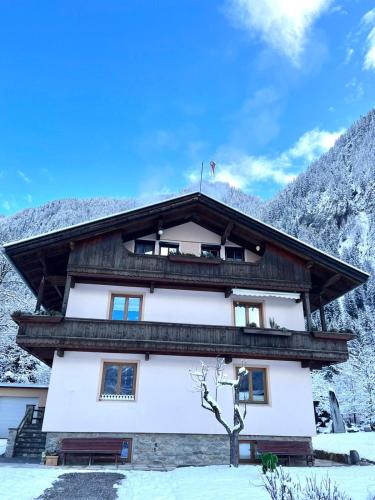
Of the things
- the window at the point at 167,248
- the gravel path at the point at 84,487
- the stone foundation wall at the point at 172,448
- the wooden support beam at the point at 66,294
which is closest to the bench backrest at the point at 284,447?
the stone foundation wall at the point at 172,448

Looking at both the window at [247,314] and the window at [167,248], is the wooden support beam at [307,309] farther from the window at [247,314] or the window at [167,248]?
the window at [167,248]

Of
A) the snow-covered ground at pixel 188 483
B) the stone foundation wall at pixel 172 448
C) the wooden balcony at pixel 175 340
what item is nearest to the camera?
the snow-covered ground at pixel 188 483

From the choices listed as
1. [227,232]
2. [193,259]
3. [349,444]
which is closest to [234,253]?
[227,232]

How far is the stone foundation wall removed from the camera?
1453cm

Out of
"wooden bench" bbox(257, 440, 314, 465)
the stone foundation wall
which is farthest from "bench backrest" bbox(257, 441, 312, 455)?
the stone foundation wall

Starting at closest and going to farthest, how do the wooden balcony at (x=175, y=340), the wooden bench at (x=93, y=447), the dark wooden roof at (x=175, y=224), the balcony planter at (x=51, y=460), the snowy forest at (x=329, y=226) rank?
the balcony planter at (x=51, y=460)
the wooden bench at (x=93, y=447)
the wooden balcony at (x=175, y=340)
the dark wooden roof at (x=175, y=224)
the snowy forest at (x=329, y=226)

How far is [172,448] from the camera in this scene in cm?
1484

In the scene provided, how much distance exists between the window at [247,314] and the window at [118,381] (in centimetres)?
479

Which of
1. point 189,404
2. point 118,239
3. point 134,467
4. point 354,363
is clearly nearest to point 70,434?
point 134,467

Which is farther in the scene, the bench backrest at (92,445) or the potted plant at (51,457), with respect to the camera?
the bench backrest at (92,445)

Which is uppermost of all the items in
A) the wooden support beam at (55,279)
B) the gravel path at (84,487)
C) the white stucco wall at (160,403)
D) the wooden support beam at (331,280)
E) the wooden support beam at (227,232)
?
the wooden support beam at (227,232)

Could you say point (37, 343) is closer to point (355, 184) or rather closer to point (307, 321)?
point (307, 321)

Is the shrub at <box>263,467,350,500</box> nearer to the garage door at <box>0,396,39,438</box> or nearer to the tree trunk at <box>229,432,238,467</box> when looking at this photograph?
the tree trunk at <box>229,432,238,467</box>

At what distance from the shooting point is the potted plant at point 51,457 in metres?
13.9
